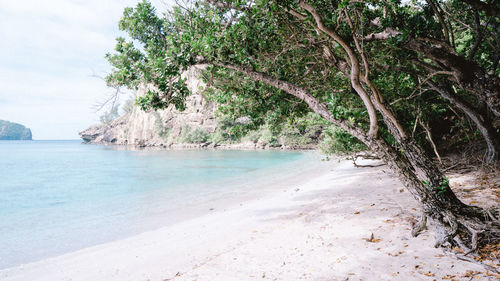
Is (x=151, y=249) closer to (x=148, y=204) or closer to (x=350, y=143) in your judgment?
(x=148, y=204)

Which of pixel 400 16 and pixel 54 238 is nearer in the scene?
pixel 400 16

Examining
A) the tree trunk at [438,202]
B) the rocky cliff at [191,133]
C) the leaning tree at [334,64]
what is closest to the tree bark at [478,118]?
the leaning tree at [334,64]

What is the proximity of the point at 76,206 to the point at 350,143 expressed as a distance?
15.2m

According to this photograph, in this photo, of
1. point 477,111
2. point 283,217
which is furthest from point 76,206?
point 477,111

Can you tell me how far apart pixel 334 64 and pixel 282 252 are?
3655 mm

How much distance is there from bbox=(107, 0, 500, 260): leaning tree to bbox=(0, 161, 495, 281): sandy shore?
0.60 metres

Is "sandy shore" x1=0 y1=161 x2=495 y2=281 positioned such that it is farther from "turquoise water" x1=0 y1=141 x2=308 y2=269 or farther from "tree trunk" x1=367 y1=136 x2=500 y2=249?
"turquoise water" x1=0 y1=141 x2=308 y2=269

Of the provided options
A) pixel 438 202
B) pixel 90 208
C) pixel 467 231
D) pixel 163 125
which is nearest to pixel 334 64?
pixel 438 202

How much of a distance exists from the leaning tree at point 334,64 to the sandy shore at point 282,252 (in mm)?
605

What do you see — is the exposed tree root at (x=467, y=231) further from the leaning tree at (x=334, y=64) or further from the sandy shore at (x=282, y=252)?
the sandy shore at (x=282, y=252)

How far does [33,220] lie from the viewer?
12.4 m

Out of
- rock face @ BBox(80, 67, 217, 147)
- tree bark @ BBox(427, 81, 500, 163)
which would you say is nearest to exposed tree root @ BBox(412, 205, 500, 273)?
tree bark @ BBox(427, 81, 500, 163)

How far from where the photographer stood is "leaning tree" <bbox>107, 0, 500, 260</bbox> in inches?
152

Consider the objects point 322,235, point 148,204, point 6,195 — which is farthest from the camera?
point 6,195
